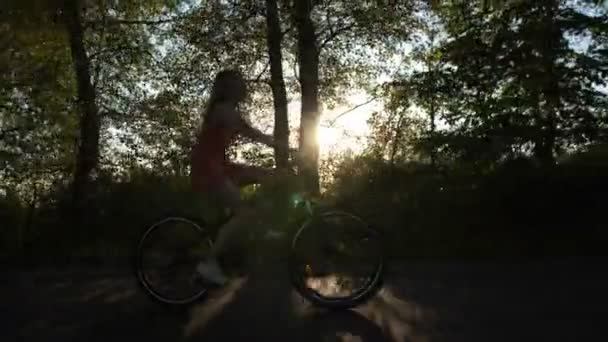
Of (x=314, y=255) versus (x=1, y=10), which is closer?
(x=314, y=255)

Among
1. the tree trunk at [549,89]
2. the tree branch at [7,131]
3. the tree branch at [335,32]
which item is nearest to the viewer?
the tree trunk at [549,89]

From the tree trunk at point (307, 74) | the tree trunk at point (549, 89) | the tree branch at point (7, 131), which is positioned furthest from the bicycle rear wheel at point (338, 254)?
the tree branch at point (7, 131)

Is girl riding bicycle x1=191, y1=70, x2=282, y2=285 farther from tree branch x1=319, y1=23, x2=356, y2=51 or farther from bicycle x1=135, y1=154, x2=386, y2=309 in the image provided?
tree branch x1=319, y1=23, x2=356, y2=51

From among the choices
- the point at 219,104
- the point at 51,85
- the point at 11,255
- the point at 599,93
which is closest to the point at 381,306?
the point at 219,104

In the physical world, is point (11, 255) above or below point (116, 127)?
below

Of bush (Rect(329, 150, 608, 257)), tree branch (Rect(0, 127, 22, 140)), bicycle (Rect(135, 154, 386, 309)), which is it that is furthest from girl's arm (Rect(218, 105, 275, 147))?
tree branch (Rect(0, 127, 22, 140))

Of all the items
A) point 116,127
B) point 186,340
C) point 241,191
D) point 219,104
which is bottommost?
point 186,340

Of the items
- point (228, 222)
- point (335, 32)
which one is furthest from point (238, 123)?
point (335, 32)

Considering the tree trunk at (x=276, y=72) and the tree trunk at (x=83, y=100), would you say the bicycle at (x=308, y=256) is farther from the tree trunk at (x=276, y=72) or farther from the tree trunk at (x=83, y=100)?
the tree trunk at (x=83, y=100)

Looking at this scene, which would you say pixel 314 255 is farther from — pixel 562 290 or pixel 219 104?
pixel 562 290

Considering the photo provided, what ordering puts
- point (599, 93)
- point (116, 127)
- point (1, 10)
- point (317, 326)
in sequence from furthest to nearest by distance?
1. point (116, 127)
2. point (1, 10)
3. point (599, 93)
4. point (317, 326)

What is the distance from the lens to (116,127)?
1938 cm

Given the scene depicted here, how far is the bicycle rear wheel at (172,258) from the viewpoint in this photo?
653cm

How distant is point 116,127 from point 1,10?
13.6ft
